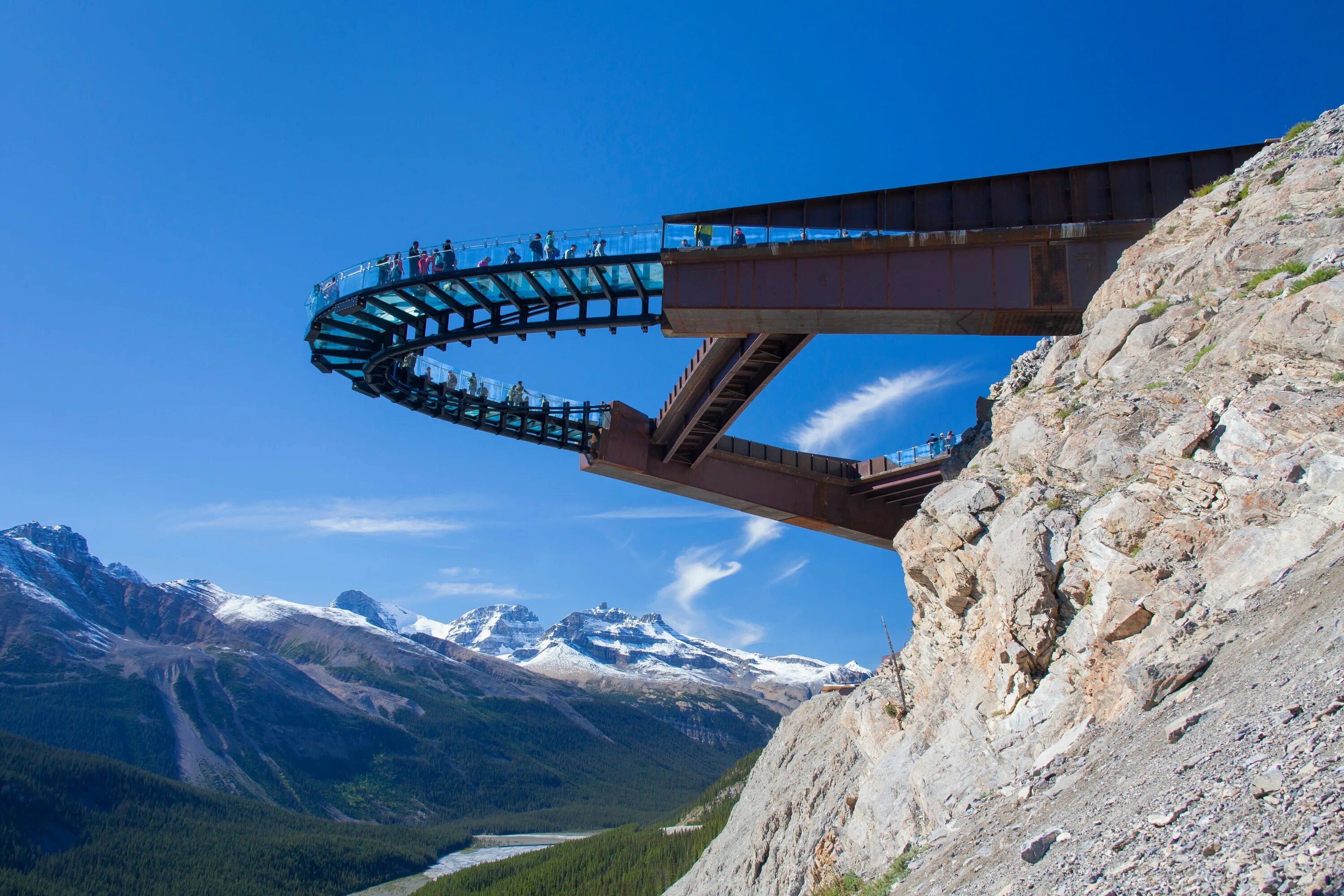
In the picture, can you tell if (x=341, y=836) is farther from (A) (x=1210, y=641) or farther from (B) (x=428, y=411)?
(A) (x=1210, y=641)

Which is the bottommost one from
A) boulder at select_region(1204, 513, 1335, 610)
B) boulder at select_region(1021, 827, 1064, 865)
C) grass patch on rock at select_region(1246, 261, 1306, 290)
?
boulder at select_region(1021, 827, 1064, 865)

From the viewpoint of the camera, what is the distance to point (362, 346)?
3225 cm

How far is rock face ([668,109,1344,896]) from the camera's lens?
1034 cm

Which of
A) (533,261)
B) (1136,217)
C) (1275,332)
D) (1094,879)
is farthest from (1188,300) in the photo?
(533,261)

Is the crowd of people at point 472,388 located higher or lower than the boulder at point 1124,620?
higher

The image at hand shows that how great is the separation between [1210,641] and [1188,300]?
8.63 m

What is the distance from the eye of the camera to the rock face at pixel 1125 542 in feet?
33.9

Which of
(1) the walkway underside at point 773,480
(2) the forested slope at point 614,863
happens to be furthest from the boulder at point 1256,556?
(2) the forested slope at point 614,863

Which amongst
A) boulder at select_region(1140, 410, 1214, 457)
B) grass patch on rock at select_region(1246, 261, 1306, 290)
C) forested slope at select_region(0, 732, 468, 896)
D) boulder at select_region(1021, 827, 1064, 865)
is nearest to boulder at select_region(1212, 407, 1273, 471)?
boulder at select_region(1140, 410, 1214, 457)

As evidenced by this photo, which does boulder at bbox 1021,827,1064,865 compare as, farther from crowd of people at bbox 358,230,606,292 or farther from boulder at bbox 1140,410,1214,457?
crowd of people at bbox 358,230,606,292

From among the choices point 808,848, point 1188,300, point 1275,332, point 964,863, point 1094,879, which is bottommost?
point 808,848

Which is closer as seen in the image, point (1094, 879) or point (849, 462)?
point (1094, 879)

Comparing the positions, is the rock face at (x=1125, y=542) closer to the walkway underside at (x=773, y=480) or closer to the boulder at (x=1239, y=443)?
the boulder at (x=1239, y=443)

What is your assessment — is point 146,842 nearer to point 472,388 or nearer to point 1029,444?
point 472,388
